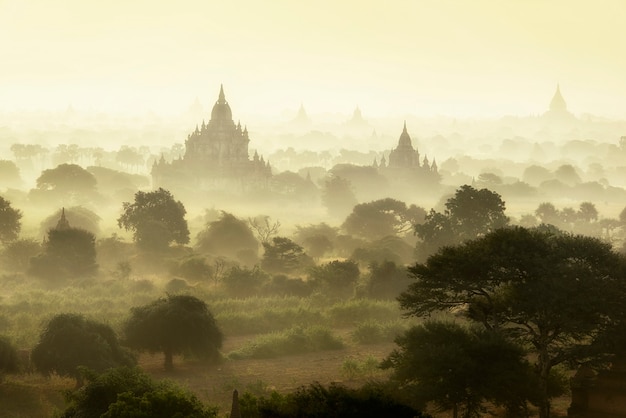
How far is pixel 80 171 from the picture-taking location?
271ft

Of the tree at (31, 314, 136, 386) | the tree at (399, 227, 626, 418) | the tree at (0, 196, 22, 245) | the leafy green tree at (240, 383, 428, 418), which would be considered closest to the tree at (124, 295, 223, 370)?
the tree at (31, 314, 136, 386)

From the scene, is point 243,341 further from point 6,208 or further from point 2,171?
point 2,171

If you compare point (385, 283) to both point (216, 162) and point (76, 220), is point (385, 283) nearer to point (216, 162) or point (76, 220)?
point (76, 220)

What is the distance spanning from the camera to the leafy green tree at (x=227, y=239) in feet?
181

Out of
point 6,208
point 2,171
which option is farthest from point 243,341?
point 2,171

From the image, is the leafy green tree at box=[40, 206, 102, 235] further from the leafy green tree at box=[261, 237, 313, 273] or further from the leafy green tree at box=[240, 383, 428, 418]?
the leafy green tree at box=[240, 383, 428, 418]

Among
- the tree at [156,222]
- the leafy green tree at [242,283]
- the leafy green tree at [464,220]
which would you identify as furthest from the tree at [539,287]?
the tree at [156,222]

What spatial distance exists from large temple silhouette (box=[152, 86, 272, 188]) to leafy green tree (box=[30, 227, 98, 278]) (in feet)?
145

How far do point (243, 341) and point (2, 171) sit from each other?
286 feet

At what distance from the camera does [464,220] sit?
46250 millimetres

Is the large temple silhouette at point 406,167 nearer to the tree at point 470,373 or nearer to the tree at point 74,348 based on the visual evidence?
the tree at point 74,348

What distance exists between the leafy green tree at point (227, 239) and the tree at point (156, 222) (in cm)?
→ 181

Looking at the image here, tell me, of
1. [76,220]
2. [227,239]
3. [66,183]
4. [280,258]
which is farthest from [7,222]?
[66,183]

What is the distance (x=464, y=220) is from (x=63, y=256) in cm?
2503
